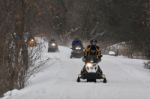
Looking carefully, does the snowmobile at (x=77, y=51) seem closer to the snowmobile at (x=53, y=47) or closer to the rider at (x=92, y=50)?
the snowmobile at (x=53, y=47)

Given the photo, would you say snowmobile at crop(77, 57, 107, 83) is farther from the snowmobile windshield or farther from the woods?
the woods

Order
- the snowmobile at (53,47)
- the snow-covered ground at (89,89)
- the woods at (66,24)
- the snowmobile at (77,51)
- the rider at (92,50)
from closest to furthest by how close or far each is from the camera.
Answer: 1. the snow-covered ground at (89,89)
2. the woods at (66,24)
3. the rider at (92,50)
4. the snowmobile at (77,51)
5. the snowmobile at (53,47)

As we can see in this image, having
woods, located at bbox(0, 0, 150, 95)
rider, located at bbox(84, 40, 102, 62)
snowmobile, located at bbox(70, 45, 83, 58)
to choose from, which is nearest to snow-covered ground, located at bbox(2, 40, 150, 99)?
woods, located at bbox(0, 0, 150, 95)

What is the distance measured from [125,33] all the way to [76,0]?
66.0 ft

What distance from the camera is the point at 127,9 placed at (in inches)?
2280

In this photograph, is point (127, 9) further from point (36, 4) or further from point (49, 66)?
point (36, 4)

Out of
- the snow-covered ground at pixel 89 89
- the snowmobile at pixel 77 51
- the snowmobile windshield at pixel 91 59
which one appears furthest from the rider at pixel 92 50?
the snowmobile at pixel 77 51

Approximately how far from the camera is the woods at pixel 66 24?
2223 cm

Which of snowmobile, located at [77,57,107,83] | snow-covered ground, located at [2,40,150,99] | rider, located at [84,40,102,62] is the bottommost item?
snow-covered ground, located at [2,40,150,99]

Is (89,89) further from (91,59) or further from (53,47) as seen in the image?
(53,47)

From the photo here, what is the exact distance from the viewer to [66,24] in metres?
77.3

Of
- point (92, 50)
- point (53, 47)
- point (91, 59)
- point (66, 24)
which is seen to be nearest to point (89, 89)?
point (91, 59)

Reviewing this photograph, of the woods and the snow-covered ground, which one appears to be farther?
the woods

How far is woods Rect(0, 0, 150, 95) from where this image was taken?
22234 mm
